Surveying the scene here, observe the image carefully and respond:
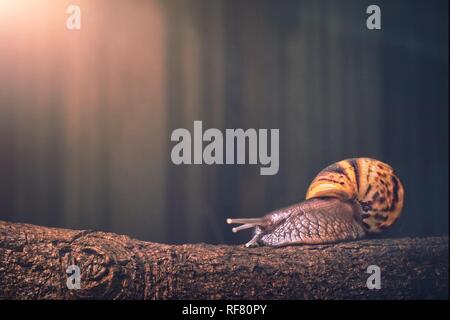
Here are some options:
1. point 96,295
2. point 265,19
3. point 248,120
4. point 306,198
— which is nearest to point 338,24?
A: point 265,19

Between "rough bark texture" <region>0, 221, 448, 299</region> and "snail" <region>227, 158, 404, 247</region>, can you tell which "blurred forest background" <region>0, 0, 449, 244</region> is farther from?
"rough bark texture" <region>0, 221, 448, 299</region>

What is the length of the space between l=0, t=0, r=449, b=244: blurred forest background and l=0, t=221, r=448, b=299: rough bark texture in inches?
17.3

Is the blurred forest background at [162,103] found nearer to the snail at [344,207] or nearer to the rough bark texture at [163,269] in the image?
the snail at [344,207]

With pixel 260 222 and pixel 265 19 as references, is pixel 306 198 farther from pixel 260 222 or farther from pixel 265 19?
pixel 265 19

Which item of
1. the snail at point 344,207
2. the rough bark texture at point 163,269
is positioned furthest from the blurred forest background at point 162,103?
the rough bark texture at point 163,269

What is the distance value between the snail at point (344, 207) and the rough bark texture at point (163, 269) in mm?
327

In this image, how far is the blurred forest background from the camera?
2.97 metres

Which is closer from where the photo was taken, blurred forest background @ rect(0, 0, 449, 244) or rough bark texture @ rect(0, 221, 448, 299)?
rough bark texture @ rect(0, 221, 448, 299)

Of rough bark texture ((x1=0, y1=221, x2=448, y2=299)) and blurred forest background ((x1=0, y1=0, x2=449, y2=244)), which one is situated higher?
blurred forest background ((x1=0, y1=0, x2=449, y2=244))

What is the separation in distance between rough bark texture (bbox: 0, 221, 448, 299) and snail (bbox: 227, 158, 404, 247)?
33 cm

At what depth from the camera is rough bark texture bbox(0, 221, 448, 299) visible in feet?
8.00

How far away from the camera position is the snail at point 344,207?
116 inches

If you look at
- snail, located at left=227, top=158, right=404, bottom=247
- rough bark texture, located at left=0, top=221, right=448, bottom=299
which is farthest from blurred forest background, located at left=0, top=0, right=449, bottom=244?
rough bark texture, located at left=0, top=221, right=448, bottom=299

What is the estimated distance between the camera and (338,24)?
3207mm
